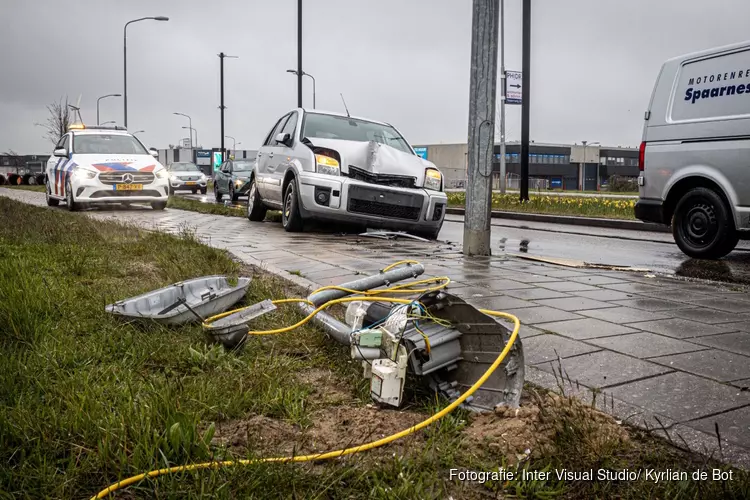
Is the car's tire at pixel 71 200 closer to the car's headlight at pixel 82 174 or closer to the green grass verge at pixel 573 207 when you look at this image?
the car's headlight at pixel 82 174

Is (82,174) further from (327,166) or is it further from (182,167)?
(182,167)

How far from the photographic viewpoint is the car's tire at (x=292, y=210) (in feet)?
31.1

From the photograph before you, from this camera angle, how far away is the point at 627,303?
4.46 metres

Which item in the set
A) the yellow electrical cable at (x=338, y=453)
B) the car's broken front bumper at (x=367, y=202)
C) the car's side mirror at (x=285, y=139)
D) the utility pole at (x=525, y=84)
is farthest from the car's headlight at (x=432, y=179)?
the utility pole at (x=525, y=84)

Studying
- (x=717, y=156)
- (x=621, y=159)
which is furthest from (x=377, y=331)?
(x=621, y=159)

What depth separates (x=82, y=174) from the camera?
45.6 ft

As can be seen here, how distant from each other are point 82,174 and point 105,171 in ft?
1.45

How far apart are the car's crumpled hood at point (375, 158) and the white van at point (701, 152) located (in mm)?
2902

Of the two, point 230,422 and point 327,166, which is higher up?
point 327,166

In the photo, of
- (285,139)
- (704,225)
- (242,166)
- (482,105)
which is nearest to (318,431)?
(482,105)

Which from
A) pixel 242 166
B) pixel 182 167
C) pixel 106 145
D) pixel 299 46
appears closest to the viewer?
pixel 106 145

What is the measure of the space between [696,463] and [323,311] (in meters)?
1.95

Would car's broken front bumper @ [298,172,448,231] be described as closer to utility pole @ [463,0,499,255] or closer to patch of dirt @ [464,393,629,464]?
utility pole @ [463,0,499,255]

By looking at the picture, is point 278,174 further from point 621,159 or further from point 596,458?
point 621,159
